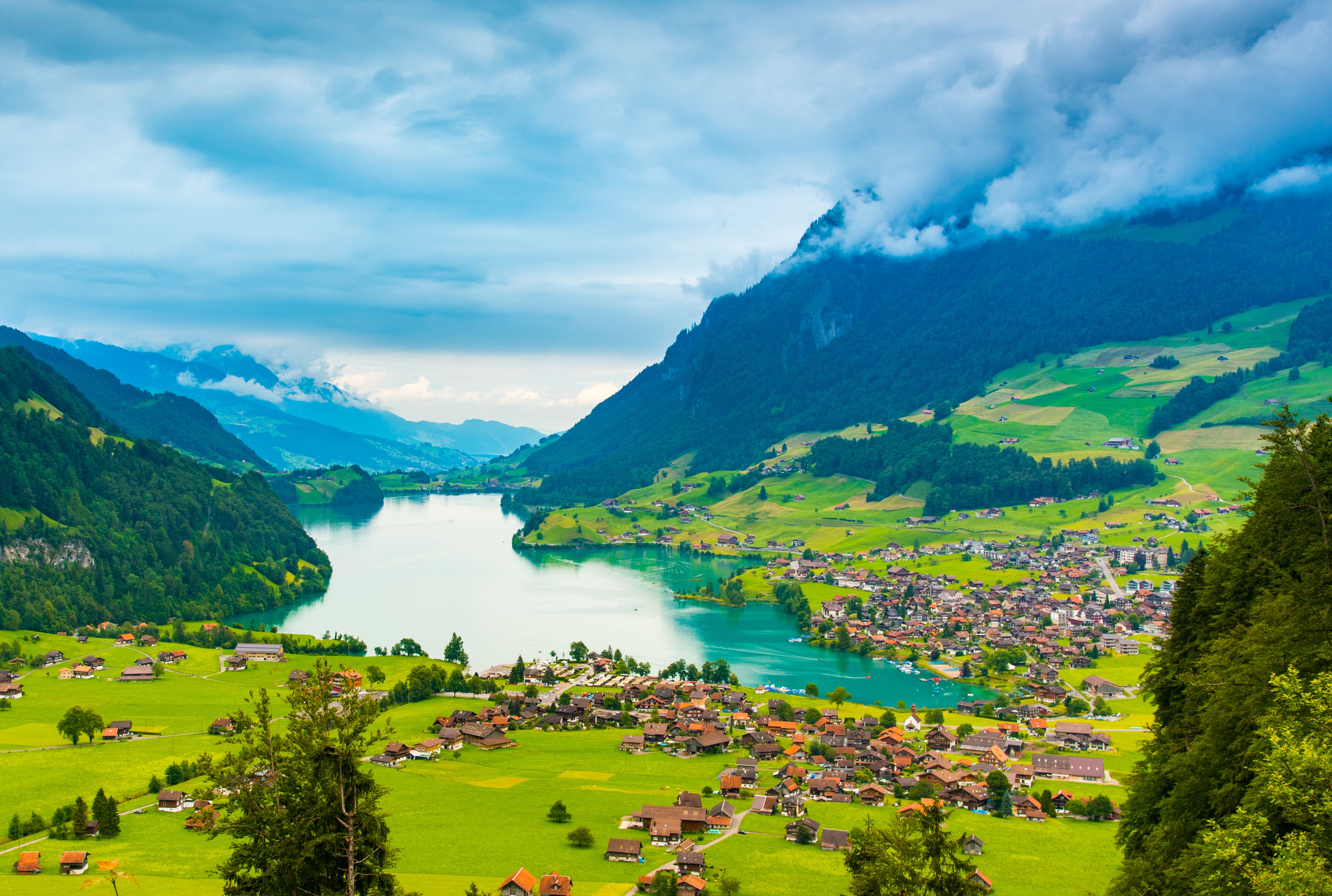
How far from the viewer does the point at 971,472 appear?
535ft

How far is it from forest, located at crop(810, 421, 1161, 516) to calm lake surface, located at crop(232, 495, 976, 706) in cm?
4884

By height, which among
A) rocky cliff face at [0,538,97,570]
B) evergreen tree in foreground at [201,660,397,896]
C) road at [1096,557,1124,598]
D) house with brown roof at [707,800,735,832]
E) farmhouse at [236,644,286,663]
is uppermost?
evergreen tree in foreground at [201,660,397,896]

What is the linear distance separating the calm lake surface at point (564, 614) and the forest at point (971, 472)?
48839 millimetres

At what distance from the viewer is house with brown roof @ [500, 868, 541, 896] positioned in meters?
30.8

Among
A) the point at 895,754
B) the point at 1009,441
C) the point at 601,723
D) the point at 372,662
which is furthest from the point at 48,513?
the point at 1009,441

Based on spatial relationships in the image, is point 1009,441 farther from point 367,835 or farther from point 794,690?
point 367,835

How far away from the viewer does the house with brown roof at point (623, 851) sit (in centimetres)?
3522

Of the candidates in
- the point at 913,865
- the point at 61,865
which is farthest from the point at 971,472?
the point at 913,865

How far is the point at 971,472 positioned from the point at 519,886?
145432 millimetres

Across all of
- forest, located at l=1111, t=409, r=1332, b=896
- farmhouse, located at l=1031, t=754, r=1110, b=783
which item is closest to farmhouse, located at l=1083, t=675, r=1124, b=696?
farmhouse, located at l=1031, t=754, r=1110, b=783

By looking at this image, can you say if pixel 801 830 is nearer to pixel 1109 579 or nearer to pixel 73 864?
pixel 73 864

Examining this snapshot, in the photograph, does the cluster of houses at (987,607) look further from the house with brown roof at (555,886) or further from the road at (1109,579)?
the house with brown roof at (555,886)

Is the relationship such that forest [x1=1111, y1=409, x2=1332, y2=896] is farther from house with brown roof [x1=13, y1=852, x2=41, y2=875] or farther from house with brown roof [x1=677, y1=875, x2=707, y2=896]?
house with brown roof [x1=13, y1=852, x2=41, y2=875]

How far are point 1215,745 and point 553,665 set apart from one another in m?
57.9
